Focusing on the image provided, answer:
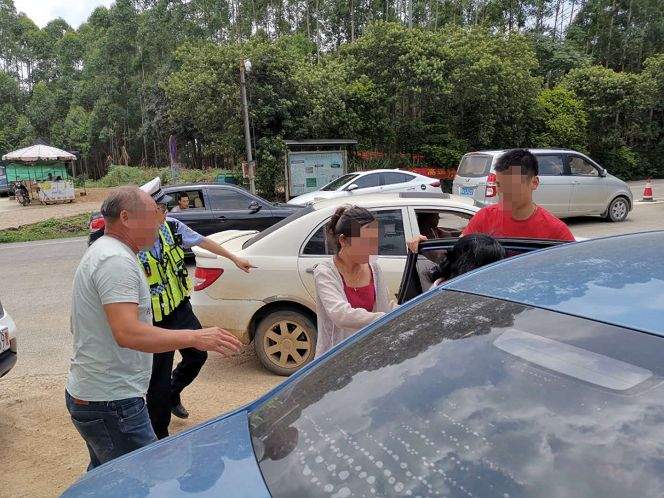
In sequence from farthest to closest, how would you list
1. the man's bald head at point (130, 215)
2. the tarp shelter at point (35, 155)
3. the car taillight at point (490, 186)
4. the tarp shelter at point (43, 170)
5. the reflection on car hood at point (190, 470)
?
the tarp shelter at point (35, 155) → the tarp shelter at point (43, 170) → the car taillight at point (490, 186) → the man's bald head at point (130, 215) → the reflection on car hood at point (190, 470)

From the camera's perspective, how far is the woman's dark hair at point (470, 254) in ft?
8.52

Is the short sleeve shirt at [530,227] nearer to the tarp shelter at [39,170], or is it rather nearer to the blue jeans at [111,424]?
the blue jeans at [111,424]

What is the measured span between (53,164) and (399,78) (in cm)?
1808

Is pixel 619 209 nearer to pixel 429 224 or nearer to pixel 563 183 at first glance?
pixel 563 183

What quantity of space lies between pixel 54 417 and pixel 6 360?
58 cm

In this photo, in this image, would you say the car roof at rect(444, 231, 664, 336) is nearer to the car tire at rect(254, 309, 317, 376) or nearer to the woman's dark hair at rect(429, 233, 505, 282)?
the woman's dark hair at rect(429, 233, 505, 282)

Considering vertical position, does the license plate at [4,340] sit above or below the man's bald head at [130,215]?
below

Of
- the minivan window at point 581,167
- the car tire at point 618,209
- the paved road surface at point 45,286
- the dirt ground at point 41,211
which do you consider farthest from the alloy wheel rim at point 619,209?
the dirt ground at point 41,211

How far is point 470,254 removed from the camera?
2.62 m

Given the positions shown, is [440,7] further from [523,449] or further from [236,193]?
[523,449]

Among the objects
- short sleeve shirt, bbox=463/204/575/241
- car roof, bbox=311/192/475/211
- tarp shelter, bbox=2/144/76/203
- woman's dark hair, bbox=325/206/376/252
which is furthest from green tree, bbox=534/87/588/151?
woman's dark hair, bbox=325/206/376/252

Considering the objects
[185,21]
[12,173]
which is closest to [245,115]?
[12,173]

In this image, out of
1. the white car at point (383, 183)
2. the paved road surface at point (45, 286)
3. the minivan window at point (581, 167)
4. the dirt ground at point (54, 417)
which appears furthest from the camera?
the white car at point (383, 183)

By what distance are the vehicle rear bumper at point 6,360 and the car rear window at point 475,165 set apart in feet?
32.2
